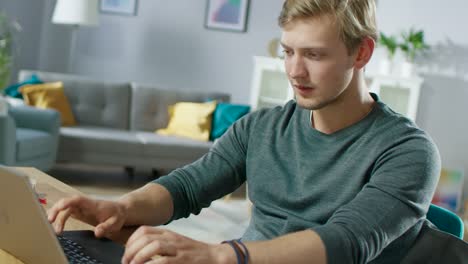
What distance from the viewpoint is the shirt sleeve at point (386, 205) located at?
111 centimetres

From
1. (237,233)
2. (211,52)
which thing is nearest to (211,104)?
(211,52)

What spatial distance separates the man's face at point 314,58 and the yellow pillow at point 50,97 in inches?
172

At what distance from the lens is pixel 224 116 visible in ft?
18.5

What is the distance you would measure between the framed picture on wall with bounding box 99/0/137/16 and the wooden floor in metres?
1.62

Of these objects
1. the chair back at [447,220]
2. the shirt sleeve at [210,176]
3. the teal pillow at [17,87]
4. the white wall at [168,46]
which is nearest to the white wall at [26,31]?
the white wall at [168,46]

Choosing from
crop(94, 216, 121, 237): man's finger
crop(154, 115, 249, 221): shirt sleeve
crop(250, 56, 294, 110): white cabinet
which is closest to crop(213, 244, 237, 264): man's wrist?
crop(94, 216, 121, 237): man's finger

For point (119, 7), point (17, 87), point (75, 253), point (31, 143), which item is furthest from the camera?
point (119, 7)

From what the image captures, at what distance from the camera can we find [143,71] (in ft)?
23.1

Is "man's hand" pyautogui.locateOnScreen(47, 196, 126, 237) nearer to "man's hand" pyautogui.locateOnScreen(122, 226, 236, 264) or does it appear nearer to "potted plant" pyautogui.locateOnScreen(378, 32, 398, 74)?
"man's hand" pyautogui.locateOnScreen(122, 226, 236, 264)

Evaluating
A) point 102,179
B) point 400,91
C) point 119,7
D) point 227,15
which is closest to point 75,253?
point 102,179

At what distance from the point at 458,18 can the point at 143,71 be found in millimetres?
2936

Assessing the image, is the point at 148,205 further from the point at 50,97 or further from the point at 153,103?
the point at 153,103

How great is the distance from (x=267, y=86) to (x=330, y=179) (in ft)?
16.5

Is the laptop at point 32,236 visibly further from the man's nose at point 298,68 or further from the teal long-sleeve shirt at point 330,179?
the man's nose at point 298,68
